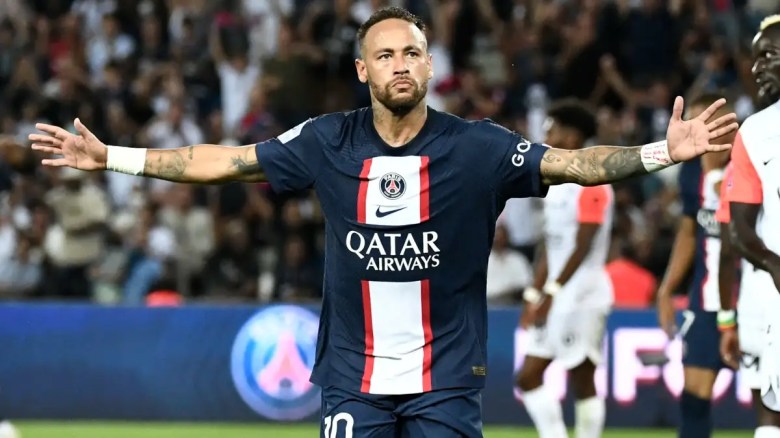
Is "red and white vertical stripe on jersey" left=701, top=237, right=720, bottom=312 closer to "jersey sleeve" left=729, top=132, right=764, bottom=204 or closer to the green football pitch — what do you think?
"jersey sleeve" left=729, top=132, right=764, bottom=204

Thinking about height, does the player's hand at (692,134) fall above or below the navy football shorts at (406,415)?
above

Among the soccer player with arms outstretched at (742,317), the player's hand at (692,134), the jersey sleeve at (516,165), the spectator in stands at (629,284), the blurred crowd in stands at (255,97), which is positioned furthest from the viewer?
the blurred crowd in stands at (255,97)

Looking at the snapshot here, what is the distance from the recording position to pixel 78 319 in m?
13.6

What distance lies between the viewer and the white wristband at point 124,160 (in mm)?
6383

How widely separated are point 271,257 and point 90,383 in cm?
287

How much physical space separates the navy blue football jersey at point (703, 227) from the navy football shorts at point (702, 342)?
64 millimetres

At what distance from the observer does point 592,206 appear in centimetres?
1024

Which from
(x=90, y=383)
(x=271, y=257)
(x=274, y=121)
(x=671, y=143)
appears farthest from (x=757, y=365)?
(x=274, y=121)

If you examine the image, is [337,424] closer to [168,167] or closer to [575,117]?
[168,167]

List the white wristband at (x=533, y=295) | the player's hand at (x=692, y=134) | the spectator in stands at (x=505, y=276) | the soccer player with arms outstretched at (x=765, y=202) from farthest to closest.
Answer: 1. the spectator in stands at (x=505, y=276)
2. the white wristband at (x=533, y=295)
3. the soccer player with arms outstretched at (x=765, y=202)
4. the player's hand at (x=692, y=134)

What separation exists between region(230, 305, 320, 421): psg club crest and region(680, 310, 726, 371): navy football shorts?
14.3ft

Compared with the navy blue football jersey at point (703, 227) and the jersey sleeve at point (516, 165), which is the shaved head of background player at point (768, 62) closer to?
the jersey sleeve at point (516, 165)

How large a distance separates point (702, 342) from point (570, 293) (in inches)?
49.9

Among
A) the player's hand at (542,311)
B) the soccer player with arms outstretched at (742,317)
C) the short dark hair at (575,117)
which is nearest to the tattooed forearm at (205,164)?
the soccer player with arms outstretched at (742,317)
